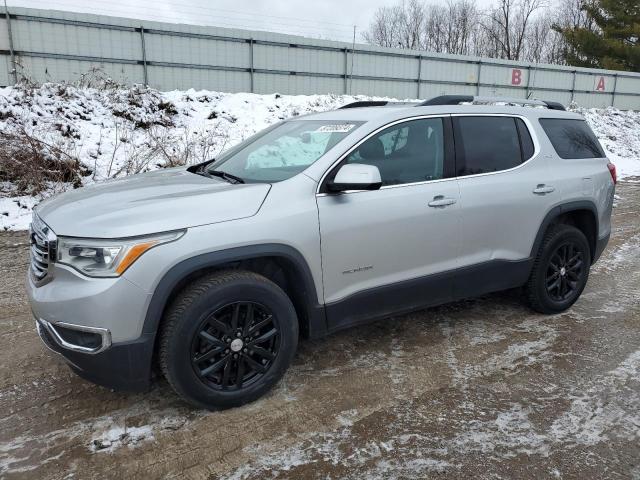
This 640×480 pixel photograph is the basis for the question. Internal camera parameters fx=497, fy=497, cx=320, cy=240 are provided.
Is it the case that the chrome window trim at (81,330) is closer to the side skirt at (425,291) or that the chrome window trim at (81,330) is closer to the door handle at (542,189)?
the side skirt at (425,291)

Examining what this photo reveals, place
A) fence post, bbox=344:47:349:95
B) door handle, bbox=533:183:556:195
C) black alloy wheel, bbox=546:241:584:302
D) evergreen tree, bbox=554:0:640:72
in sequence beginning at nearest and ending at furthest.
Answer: door handle, bbox=533:183:556:195 → black alloy wheel, bbox=546:241:584:302 → fence post, bbox=344:47:349:95 → evergreen tree, bbox=554:0:640:72

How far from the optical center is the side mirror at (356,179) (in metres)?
2.99

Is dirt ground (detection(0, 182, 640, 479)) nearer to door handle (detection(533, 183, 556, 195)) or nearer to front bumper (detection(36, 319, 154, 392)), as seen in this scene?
front bumper (detection(36, 319, 154, 392))

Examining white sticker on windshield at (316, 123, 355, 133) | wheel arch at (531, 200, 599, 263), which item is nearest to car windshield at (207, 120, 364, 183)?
white sticker on windshield at (316, 123, 355, 133)

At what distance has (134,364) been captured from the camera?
2592 mm

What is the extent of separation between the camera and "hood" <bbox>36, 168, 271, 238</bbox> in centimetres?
256

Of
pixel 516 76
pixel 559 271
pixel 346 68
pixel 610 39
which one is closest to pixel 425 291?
pixel 559 271

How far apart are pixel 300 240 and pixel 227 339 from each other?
0.70m

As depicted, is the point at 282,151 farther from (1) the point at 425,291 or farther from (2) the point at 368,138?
(1) the point at 425,291

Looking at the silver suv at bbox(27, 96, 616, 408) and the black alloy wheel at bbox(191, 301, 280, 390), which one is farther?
the black alloy wheel at bbox(191, 301, 280, 390)

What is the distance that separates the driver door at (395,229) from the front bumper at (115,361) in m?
1.12

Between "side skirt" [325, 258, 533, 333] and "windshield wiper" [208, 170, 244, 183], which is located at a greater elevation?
"windshield wiper" [208, 170, 244, 183]

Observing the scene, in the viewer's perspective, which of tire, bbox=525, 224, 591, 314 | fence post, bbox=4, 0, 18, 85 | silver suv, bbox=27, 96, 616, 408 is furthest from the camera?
fence post, bbox=4, 0, 18, 85

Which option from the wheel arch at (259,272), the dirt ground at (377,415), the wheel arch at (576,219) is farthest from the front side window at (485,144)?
the wheel arch at (259,272)
